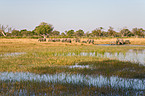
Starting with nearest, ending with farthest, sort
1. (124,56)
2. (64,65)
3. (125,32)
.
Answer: (64,65), (124,56), (125,32)

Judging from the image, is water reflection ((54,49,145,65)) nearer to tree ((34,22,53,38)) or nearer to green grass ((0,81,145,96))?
green grass ((0,81,145,96))

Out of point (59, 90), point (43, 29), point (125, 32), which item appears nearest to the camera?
point (59, 90)

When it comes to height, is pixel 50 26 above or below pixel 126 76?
above

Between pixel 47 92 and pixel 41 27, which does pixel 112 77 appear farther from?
pixel 41 27

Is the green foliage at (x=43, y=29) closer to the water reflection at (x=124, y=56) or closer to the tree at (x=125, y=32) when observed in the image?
the tree at (x=125, y=32)

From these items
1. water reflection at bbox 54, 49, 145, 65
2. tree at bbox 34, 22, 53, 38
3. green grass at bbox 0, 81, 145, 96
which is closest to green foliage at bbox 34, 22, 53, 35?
tree at bbox 34, 22, 53, 38

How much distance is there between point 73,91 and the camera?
7.38 m

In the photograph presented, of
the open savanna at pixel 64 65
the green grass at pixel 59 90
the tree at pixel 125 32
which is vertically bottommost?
the green grass at pixel 59 90

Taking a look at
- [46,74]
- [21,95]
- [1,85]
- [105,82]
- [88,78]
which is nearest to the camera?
[21,95]

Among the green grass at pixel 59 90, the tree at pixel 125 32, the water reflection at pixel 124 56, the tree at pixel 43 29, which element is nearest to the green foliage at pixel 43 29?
the tree at pixel 43 29

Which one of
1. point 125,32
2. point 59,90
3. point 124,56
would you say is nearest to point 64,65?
point 59,90

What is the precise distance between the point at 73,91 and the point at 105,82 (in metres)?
2.34

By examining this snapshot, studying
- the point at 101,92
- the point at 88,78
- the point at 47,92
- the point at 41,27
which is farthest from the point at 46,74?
the point at 41,27

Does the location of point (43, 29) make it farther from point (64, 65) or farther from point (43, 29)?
point (64, 65)
